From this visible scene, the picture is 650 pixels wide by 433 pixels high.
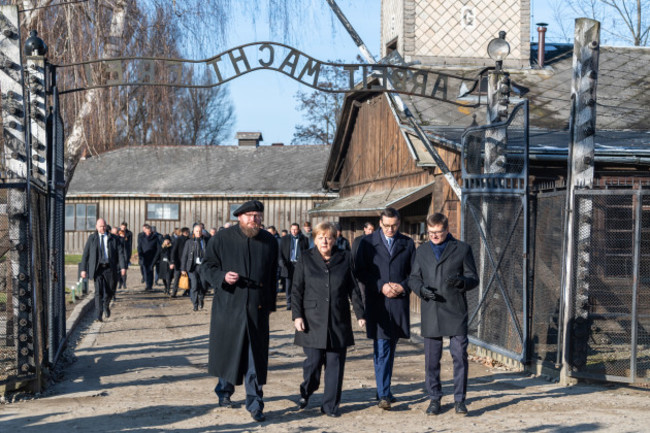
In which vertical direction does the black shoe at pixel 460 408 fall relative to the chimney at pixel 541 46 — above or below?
below

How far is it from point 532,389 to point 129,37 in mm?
7897

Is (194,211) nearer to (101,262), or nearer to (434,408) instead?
(101,262)

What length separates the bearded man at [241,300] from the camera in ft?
26.9

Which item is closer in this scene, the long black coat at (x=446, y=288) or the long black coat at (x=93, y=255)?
the long black coat at (x=446, y=288)

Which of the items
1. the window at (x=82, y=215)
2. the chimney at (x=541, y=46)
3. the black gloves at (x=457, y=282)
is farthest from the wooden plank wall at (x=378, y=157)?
the window at (x=82, y=215)

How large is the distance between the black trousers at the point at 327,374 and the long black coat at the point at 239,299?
406 millimetres

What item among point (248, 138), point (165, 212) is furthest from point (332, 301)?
point (248, 138)

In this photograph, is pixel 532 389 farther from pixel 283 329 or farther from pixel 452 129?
pixel 452 129

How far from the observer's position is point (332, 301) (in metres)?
8.32

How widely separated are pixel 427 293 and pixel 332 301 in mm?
873

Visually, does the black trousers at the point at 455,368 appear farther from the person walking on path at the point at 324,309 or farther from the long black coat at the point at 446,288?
the person walking on path at the point at 324,309

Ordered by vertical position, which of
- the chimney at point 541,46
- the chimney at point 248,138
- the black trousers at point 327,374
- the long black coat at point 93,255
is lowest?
the black trousers at point 327,374

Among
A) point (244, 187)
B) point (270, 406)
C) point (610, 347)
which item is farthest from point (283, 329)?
point (244, 187)

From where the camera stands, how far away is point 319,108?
52875 millimetres
